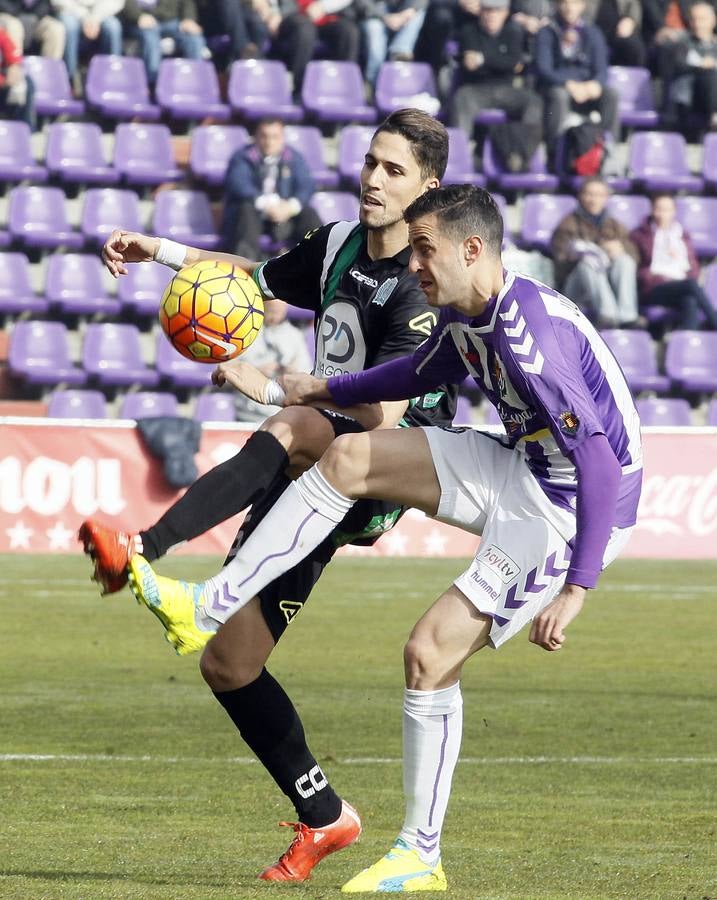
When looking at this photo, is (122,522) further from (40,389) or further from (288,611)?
(288,611)

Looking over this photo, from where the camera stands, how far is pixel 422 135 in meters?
5.86

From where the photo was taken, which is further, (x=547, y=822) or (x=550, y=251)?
(x=550, y=251)

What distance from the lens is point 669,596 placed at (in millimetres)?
14672

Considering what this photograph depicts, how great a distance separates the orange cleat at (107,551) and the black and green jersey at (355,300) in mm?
1357

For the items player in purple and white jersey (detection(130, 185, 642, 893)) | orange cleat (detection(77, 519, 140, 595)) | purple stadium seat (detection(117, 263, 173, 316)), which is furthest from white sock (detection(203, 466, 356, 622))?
purple stadium seat (detection(117, 263, 173, 316))

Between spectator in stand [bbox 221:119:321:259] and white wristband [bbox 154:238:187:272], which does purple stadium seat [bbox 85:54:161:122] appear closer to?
spectator in stand [bbox 221:119:321:259]

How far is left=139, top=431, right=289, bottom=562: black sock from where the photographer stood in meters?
5.22

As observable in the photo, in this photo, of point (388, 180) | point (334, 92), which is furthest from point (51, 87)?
point (388, 180)

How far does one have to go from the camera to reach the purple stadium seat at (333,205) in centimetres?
1991

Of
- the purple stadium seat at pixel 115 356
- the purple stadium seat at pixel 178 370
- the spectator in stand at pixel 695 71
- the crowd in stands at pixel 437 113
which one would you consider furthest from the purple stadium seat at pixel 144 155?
the spectator in stand at pixel 695 71

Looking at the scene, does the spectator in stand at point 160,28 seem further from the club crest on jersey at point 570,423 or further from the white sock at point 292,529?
the club crest on jersey at point 570,423

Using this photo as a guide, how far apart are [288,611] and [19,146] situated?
1489 centimetres

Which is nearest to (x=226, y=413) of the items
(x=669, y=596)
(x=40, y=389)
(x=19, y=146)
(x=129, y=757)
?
(x=40, y=389)

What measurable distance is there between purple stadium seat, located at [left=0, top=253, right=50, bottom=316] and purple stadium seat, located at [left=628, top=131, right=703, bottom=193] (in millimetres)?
7751
